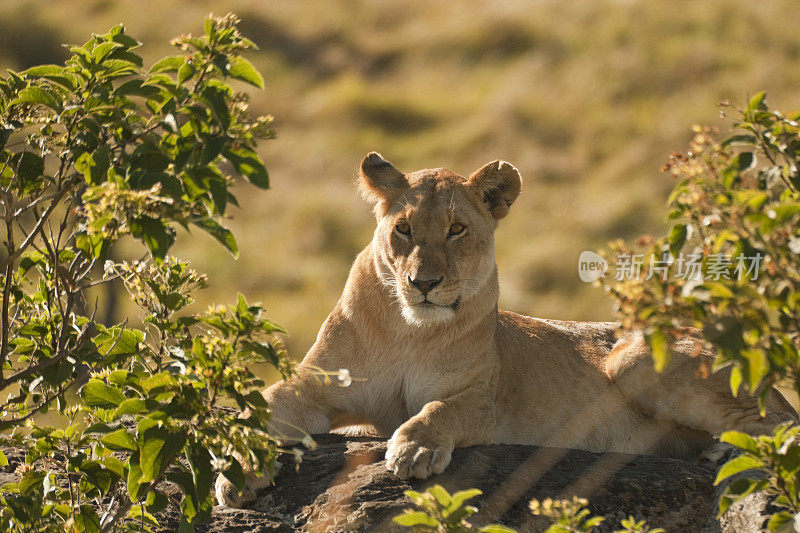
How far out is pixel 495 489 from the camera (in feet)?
17.2

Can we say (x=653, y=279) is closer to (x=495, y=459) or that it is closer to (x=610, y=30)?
(x=495, y=459)

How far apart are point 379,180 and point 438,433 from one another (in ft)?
6.46

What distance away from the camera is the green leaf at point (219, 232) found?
3.75 meters

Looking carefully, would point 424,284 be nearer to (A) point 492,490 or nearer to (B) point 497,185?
(B) point 497,185

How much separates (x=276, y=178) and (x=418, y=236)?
18.4 meters

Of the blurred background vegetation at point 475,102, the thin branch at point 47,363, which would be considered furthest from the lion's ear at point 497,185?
the blurred background vegetation at point 475,102

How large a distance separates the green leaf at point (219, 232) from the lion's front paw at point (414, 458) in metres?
1.85

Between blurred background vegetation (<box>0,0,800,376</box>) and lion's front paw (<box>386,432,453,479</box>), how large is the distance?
448 inches

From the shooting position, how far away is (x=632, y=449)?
721cm

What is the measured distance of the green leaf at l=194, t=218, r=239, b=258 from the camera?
375 cm

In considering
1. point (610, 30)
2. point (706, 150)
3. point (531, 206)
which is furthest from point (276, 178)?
point (706, 150)

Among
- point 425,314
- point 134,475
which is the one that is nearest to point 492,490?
point 425,314

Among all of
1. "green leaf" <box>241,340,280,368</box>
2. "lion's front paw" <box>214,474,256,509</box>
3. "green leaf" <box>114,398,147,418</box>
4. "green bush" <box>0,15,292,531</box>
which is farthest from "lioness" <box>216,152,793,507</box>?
"green leaf" <box>241,340,280,368</box>
